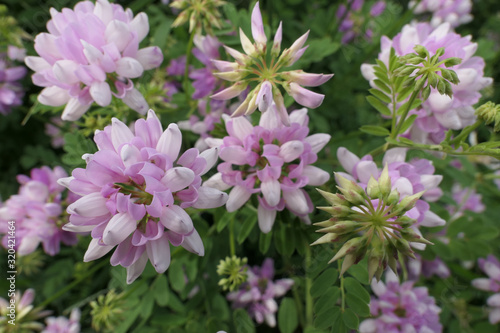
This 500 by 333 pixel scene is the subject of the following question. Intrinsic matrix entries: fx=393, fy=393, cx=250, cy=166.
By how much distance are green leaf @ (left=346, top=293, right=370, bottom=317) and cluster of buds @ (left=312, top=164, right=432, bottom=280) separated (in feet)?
1.19

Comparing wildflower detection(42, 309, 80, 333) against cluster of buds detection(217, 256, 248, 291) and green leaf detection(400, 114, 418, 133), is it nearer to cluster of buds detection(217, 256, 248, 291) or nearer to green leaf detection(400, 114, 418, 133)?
cluster of buds detection(217, 256, 248, 291)

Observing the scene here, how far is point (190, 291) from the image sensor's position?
1.93m

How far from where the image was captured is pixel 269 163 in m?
1.39

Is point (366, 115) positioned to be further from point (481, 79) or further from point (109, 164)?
point (109, 164)

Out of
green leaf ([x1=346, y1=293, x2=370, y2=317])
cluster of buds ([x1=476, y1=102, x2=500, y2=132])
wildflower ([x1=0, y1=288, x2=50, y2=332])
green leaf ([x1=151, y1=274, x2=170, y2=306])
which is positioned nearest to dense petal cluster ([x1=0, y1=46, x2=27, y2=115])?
wildflower ([x1=0, y1=288, x2=50, y2=332])

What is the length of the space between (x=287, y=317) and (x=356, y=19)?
7.04 feet

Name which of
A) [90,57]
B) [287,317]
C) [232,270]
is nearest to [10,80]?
[90,57]

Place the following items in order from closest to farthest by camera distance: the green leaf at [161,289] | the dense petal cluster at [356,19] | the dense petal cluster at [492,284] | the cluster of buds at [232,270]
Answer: the cluster of buds at [232,270] < the green leaf at [161,289] < the dense petal cluster at [492,284] < the dense petal cluster at [356,19]

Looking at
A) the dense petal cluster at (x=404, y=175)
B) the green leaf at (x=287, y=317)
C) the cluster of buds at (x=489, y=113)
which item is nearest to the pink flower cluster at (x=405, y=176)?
the dense petal cluster at (x=404, y=175)

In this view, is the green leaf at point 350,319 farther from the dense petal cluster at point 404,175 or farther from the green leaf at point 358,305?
the dense petal cluster at point 404,175

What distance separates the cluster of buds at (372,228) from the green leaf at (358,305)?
1.19ft

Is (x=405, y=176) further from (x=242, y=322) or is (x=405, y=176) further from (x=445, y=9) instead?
(x=445, y=9)

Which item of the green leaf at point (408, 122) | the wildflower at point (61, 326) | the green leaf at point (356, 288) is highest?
the green leaf at point (408, 122)

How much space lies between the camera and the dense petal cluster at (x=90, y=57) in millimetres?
1414
